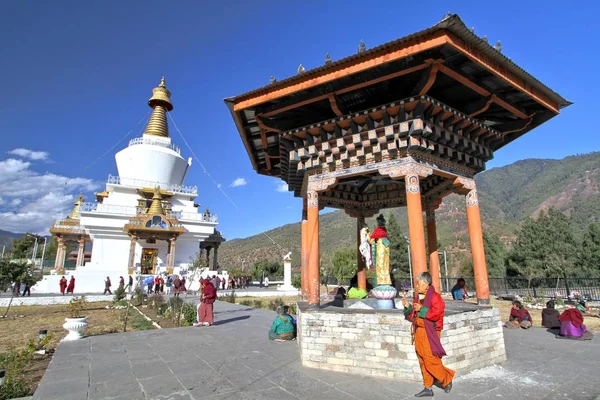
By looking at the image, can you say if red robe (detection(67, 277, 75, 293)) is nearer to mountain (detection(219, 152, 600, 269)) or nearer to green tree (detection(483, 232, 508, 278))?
mountain (detection(219, 152, 600, 269))

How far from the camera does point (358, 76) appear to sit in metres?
6.87

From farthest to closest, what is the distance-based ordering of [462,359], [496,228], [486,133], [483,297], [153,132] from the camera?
[496,228]
[153,132]
[486,133]
[483,297]
[462,359]

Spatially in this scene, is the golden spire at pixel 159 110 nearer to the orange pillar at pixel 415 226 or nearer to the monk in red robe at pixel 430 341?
the orange pillar at pixel 415 226

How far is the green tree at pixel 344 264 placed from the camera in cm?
4366

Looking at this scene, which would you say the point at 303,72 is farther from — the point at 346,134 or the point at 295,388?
the point at 295,388

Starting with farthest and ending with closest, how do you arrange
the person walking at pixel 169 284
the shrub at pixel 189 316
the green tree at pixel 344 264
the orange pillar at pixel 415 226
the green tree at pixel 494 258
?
1. the green tree at pixel 344 264
2. the green tree at pixel 494 258
3. the person walking at pixel 169 284
4. the shrub at pixel 189 316
5. the orange pillar at pixel 415 226

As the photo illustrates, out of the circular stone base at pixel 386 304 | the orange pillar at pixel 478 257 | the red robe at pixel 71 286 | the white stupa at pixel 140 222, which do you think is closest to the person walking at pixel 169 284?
the white stupa at pixel 140 222

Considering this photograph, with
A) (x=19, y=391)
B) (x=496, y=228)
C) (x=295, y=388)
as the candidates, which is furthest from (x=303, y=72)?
(x=496, y=228)

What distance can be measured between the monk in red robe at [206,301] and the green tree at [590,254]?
111 ft

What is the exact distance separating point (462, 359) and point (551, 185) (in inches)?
6558

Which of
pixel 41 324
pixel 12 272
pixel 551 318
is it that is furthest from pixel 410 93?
pixel 12 272

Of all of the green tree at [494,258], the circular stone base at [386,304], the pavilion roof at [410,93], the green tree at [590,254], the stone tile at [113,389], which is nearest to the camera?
the stone tile at [113,389]

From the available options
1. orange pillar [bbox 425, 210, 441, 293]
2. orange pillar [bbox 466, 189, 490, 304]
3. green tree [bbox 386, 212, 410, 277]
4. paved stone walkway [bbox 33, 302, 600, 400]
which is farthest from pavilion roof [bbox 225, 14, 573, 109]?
green tree [bbox 386, 212, 410, 277]

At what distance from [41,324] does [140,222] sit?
16377 mm
